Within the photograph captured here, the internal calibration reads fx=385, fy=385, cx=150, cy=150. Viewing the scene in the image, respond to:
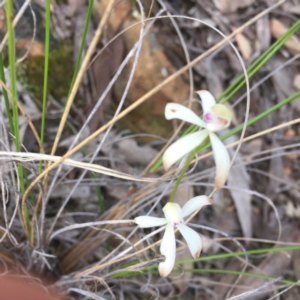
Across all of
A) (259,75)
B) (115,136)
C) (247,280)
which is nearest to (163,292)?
(247,280)

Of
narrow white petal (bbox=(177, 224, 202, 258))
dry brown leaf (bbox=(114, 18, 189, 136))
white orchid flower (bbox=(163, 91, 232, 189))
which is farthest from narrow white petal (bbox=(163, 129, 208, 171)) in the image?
dry brown leaf (bbox=(114, 18, 189, 136))

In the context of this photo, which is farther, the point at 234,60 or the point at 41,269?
the point at 234,60

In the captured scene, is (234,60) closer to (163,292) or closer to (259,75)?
(259,75)

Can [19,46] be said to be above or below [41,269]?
above

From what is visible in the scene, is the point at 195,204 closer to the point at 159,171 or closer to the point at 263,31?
the point at 159,171

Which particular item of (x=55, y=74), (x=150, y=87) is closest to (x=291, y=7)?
(x=150, y=87)

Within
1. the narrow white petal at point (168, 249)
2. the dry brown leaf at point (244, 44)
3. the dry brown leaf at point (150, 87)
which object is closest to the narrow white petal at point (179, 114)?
the narrow white petal at point (168, 249)

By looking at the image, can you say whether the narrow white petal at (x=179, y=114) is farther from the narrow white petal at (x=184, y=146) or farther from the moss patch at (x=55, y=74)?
the moss patch at (x=55, y=74)
